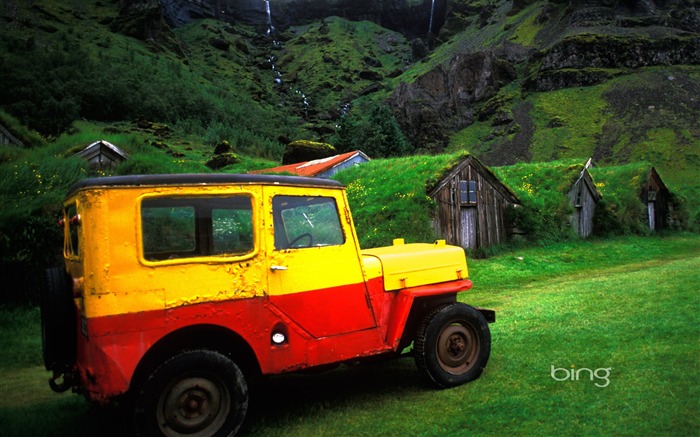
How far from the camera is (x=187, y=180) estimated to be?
161 inches

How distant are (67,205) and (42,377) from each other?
3.68 metres

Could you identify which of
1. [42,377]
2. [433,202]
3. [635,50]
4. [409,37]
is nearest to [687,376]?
[42,377]

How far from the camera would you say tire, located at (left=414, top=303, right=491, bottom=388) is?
16.8 feet

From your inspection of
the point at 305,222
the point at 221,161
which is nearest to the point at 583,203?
the point at 305,222

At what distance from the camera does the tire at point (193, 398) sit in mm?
3746

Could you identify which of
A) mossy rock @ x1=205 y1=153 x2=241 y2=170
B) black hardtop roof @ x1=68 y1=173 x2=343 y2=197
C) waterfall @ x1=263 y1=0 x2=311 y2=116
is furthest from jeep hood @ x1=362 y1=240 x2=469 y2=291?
waterfall @ x1=263 y1=0 x2=311 y2=116

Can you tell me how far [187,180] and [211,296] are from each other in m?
1.07

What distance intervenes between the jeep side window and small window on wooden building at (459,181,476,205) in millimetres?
15106

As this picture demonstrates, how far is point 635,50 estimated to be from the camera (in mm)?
73438

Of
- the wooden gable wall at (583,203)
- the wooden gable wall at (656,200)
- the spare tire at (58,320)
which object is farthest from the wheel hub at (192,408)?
the wooden gable wall at (656,200)

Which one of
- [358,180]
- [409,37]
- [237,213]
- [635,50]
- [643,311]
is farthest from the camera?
[409,37]

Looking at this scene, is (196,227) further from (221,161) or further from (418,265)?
(221,161)

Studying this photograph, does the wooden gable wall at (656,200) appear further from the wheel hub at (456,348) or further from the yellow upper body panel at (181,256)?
the yellow upper body panel at (181,256)

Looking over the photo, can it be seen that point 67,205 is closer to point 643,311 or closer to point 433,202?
point 643,311
